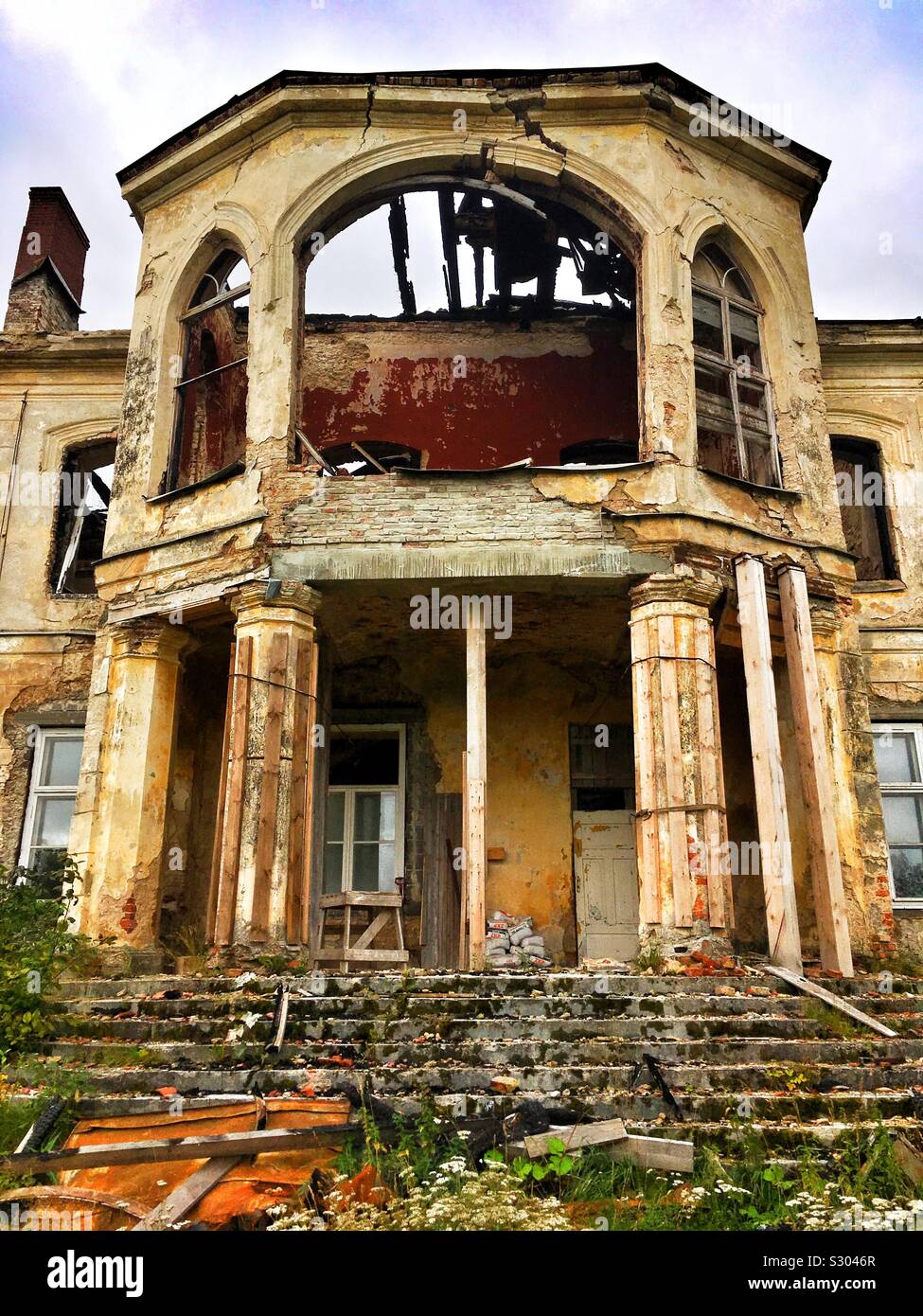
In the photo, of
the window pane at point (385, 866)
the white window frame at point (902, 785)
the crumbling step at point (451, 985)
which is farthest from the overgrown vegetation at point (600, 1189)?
the white window frame at point (902, 785)

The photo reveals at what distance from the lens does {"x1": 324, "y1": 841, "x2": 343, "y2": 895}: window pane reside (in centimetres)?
1277

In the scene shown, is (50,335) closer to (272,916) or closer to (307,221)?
(307,221)

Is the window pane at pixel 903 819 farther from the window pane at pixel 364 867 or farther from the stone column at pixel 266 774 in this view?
the stone column at pixel 266 774

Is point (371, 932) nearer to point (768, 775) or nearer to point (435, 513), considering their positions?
point (435, 513)

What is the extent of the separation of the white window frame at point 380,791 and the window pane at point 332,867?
0.11 feet

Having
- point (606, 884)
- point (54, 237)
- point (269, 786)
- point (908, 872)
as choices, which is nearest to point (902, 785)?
point (908, 872)

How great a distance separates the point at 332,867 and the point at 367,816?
0.68 m

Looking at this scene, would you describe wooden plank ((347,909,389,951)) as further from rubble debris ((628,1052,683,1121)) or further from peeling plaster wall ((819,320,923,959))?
peeling plaster wall ((819,320,923,959))

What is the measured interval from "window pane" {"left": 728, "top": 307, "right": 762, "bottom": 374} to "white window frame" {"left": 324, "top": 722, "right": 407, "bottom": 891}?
5.45 metres

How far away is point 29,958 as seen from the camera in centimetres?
788

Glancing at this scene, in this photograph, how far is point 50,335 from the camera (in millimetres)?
14688

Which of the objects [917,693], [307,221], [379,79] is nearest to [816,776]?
[917,693]

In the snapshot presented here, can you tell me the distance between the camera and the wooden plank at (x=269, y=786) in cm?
934

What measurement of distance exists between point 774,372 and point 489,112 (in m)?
3.89
